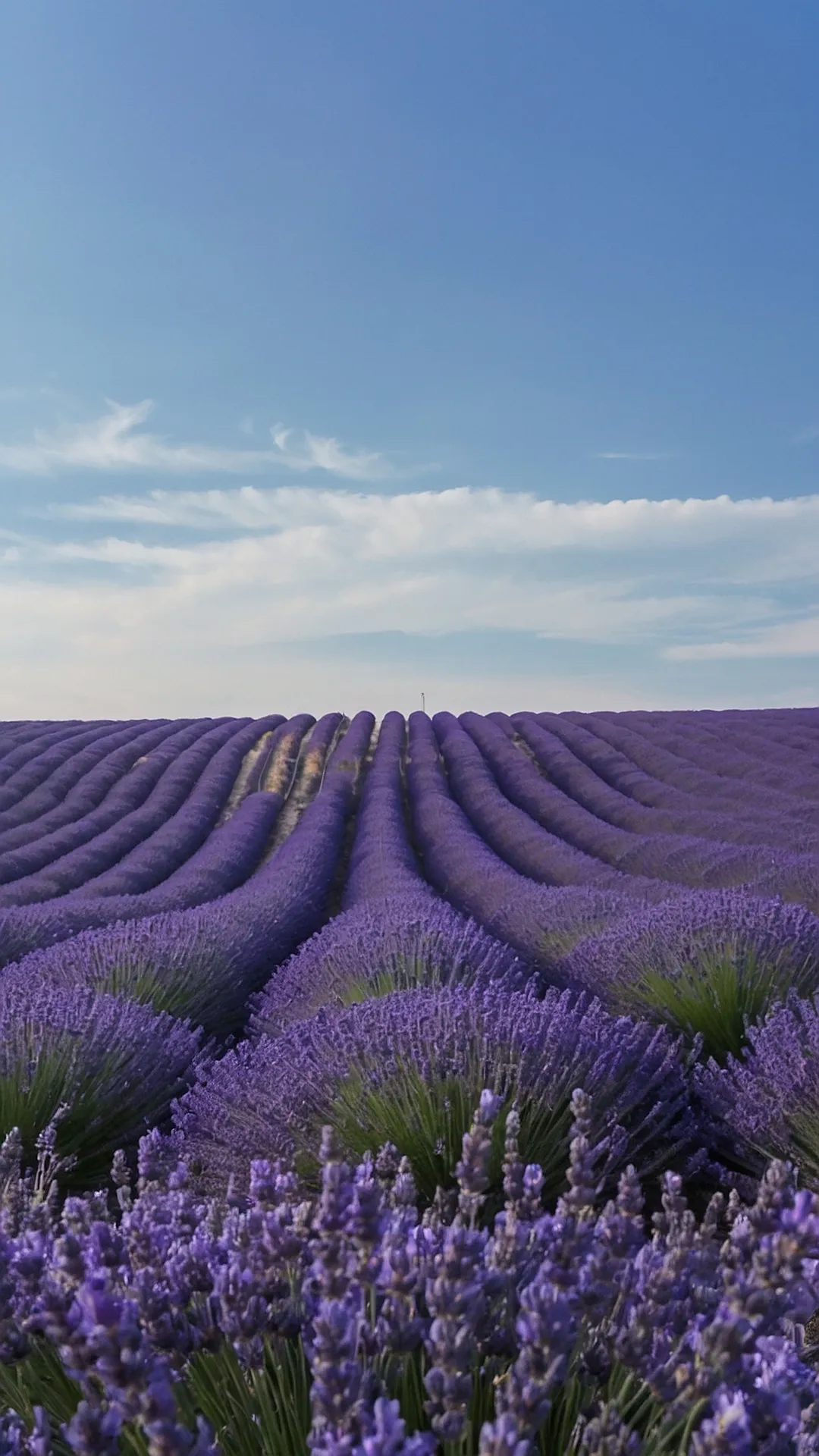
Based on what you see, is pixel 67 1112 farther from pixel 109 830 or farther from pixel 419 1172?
pixel 109 830

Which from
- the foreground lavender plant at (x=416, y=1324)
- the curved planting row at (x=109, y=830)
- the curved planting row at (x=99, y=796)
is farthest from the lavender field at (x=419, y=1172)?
the curved planting row at (x=99, y=796)

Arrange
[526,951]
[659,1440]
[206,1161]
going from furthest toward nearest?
[526,951]
[206,1161]
[659,1440]

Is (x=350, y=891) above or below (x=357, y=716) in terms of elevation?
below

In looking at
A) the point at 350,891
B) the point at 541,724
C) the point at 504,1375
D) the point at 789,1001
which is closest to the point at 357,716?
the point at 541,724

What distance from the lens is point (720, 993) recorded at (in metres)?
3.72

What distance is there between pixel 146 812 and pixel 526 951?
10.6 meters

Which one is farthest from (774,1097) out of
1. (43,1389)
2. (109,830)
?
(109,830)

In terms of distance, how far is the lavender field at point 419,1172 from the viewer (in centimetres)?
98

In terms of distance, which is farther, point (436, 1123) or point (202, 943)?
point (202, 943)

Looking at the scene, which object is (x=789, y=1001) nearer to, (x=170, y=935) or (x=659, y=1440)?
(x=659, y=1440)

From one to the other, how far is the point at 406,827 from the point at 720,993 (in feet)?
35.0

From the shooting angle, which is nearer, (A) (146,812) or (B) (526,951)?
(B) (526,951)

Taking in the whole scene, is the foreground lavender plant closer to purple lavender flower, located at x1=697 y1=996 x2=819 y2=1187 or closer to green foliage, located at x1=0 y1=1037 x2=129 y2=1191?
purple lavender flower, located at x1=697 y1=996 x2=819 y2=1187

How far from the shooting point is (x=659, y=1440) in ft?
3.46
